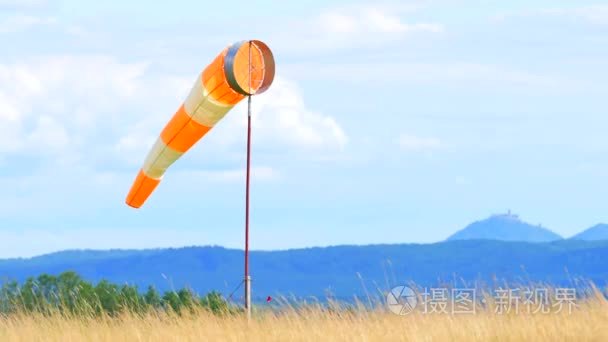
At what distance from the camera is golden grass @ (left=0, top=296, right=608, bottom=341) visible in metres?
11.8

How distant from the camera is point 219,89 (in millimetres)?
13086

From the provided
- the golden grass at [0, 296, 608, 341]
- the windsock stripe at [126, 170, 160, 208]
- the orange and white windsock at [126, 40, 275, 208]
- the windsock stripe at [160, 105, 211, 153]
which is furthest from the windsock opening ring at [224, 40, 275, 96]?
the golden grass at [0, 296, 608, 341]

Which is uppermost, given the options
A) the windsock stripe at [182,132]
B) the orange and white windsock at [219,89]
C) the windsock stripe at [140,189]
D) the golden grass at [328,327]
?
the orange and white windsock at [219,89]

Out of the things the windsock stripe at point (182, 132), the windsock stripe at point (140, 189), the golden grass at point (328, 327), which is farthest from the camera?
the windsock stripe at point (140, 189)

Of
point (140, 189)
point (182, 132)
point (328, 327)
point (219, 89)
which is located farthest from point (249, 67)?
point (328, 327)

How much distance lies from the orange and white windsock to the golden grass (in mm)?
2175

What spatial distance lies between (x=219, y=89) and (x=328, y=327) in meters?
3.00

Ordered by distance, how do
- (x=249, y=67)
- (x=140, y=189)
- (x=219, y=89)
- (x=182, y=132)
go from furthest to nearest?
(x=140, y=189) → (x=182, y=132) → (x=219, y=89) → (x=249, y=67)

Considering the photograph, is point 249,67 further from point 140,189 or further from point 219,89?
point 140,189

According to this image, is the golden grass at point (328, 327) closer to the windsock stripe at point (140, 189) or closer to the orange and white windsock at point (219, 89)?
the windsock stripe at point (140, 189)

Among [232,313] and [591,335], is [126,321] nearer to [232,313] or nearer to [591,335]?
[232,313]

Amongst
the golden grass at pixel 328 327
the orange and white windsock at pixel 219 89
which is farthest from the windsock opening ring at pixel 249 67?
the golden grass at pixel 328 327

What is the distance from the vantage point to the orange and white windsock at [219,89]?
12.9 meters

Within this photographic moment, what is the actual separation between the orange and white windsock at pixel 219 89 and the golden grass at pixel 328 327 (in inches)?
85.6
